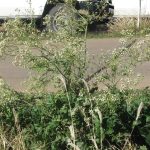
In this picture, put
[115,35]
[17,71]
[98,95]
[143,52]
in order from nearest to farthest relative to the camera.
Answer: [98,95]
[143,52]
[17,71]
[115,35]

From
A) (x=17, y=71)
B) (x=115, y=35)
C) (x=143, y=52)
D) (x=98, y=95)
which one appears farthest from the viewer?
(x=115, y=35)

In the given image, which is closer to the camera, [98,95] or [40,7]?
[98,95]

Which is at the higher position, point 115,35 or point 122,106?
point 122,106

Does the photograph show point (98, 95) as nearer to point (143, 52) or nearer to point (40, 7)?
point (143, 52)

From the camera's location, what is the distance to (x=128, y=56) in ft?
19.4

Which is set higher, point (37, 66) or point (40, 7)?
point (37, 66)

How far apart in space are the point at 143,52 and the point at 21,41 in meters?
1.12

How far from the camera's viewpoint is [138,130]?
5.51 metres

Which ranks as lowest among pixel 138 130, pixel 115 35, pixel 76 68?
pixel 115 35

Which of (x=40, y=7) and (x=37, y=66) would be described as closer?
Result: (x=37, y=66)

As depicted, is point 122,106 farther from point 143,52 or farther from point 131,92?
point 143,52

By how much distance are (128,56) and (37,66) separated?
2.81 feet

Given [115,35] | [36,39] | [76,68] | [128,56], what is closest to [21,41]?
[36,39]

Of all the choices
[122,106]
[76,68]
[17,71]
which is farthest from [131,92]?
[17,71]
